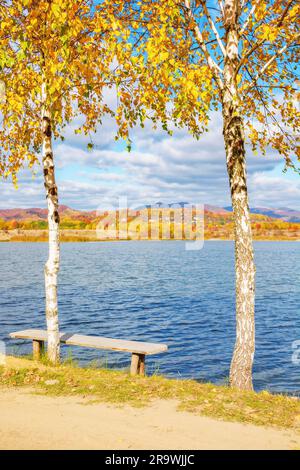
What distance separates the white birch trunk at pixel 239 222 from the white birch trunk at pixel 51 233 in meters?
4.95

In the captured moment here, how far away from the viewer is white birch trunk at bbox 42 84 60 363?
1388 cm

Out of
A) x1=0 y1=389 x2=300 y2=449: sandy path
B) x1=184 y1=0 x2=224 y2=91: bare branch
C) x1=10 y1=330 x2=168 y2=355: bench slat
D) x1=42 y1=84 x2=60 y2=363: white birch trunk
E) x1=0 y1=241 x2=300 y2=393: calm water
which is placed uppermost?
x1=184 y1=0 x2=224 y2=91: bare branch

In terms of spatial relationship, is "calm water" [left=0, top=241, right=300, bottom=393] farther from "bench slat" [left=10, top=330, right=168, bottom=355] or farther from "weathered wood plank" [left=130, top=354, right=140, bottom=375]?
"weathered wood plank" [left=130, top=354, right=140, bottom=375]

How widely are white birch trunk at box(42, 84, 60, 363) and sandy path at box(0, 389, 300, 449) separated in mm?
3900

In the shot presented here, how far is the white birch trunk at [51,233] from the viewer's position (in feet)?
45.5

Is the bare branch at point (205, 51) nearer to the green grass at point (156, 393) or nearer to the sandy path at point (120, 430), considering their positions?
the green grass at point (156, 393)

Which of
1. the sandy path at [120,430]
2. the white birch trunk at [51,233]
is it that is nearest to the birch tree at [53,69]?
the white birch trunk at [51,233]

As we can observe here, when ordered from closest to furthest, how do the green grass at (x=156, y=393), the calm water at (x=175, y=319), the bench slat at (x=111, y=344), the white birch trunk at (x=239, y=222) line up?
the green grass at (x=156, y=393) < the white birch trunk at (x=239, y=222) < the bench slat at (x=111, y=344) < the calm water at (x=175, y=319)

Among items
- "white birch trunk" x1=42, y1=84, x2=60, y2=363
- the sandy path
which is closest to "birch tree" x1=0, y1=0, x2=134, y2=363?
"white birch trunk" x1=42, y1=84, x2=60, y2=363

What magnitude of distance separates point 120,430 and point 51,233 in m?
6.75

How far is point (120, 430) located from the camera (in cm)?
848
